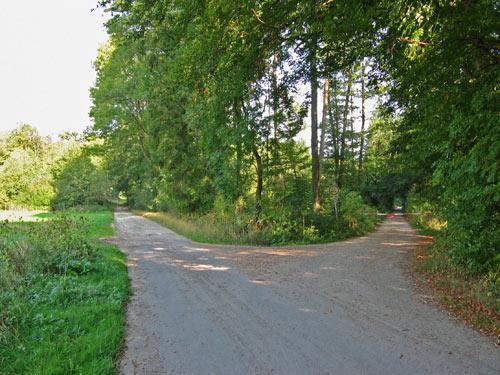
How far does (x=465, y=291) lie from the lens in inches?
264

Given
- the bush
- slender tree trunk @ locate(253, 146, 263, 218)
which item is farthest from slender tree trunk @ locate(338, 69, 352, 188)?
slender tree trunk @ locate(253, 146, 263, 218)

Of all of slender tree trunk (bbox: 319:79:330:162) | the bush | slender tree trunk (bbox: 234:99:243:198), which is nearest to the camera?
slender tree trunk (bbox: 234:99:243:198)

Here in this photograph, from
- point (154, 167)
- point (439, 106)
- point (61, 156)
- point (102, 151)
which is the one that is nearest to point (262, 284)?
point (439, 106)

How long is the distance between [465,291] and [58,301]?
7.55 metres

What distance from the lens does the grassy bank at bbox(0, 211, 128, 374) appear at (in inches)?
164

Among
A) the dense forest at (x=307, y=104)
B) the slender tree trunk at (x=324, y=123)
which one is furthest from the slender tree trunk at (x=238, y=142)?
the slender tree trunk at (x=324, y=123)

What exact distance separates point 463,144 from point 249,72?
584cm

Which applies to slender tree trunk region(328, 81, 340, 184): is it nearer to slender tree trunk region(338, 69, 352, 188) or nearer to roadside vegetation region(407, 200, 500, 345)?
slender tree trunk region(338, 69, 352, 188)

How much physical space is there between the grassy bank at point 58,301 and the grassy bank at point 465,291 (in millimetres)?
5358

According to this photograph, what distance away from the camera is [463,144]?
6488 millimetres

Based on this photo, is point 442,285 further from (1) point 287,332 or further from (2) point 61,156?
(2) point 61,156

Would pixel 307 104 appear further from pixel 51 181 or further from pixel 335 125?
pixel 51 181

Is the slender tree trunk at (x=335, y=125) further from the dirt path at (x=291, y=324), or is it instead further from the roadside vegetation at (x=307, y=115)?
the dirt path at (x=291, y=324)

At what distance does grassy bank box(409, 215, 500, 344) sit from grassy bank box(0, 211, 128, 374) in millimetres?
5358
